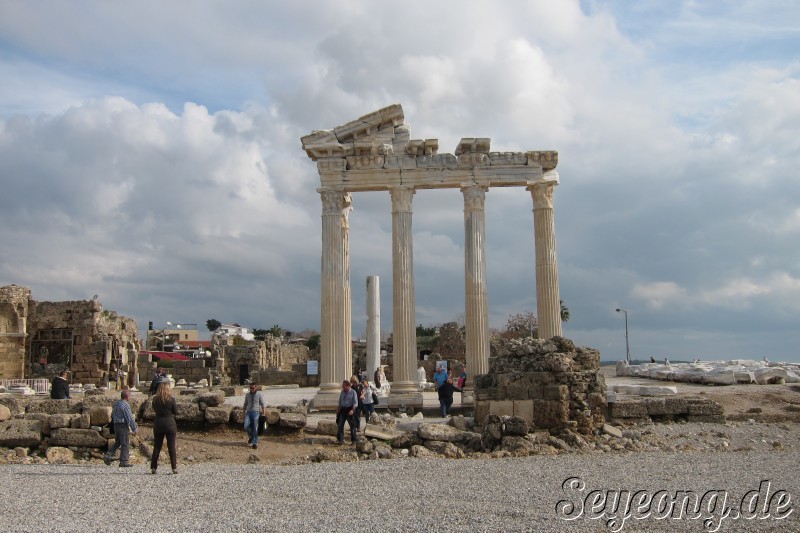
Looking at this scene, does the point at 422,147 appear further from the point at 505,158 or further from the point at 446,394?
the point at 446,394

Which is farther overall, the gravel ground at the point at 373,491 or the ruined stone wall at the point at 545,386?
the ruined stone wall at the point at 545,386

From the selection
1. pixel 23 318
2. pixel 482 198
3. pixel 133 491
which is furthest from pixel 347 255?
pixel 23 318

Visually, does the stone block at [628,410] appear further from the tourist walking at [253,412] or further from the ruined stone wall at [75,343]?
the ruined stone wall at [75,343]

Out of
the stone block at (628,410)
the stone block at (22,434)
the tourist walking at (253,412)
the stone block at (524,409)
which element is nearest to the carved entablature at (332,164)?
the tourist walking at (253,412)

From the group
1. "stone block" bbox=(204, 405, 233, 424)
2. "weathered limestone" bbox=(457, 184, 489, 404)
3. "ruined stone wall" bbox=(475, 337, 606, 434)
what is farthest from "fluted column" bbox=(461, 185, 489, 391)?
"stone block" bbox=(204, 405, 233, 424)

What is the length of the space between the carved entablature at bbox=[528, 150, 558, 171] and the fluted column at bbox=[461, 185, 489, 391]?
6.05 feet

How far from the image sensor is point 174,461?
1215 centimetres

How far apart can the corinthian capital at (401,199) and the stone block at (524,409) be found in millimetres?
8713

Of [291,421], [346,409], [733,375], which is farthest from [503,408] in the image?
[733,375]

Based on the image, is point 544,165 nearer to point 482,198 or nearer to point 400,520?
point 482,198

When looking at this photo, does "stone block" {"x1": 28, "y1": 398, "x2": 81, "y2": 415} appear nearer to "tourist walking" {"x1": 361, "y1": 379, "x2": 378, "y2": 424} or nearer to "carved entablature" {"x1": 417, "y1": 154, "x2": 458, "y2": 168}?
"tourist walking" {"x1": 361, "y1": 379, "x2": 378, "y2": 424}

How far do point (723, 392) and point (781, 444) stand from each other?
10395 mm

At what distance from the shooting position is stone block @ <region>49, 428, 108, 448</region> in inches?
561

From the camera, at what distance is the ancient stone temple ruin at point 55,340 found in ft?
117
